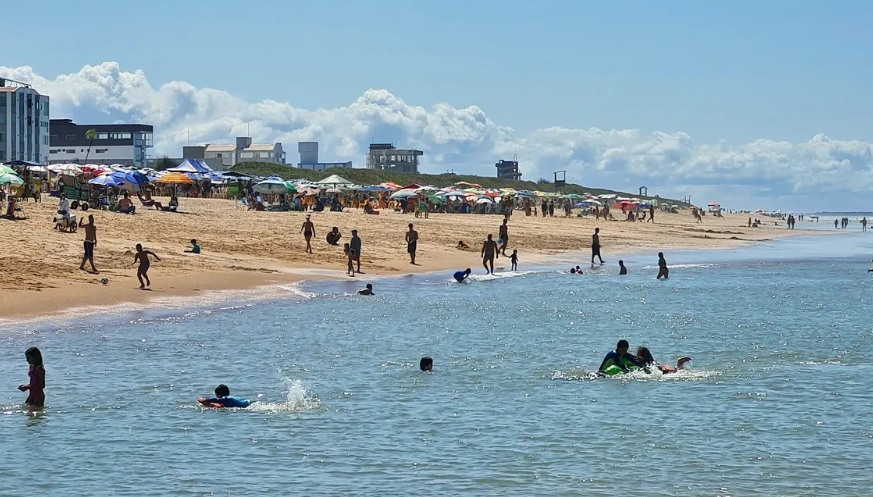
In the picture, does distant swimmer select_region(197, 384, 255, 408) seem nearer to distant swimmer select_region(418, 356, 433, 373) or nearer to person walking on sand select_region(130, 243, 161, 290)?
distant swimmer select_region(418, 356, 433, 373)

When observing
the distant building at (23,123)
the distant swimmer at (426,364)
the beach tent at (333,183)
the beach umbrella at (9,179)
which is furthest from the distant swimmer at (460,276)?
the distant building at (23,123)

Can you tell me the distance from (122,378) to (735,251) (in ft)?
149

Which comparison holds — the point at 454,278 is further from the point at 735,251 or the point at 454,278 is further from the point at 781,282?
the point at 735,251

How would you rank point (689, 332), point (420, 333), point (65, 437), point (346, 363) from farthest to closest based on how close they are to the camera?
point (689, 332)
point (420, 333)
point (346, 363)
point (65, 437)

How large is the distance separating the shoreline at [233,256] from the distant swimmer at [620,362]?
1073 centimetres

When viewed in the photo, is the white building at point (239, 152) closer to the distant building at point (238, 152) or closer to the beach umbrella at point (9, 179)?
the distant building at point (238, 152)

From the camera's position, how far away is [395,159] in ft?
510

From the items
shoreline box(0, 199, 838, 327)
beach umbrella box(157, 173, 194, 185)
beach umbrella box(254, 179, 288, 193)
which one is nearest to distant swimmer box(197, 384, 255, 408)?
shoreline box(0, 199, 838, 327)

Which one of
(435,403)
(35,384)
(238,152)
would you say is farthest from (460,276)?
→ (238,152)

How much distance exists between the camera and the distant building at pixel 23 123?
105438mm

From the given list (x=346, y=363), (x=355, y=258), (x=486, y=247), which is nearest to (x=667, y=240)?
(x=486, y=247)

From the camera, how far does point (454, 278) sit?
116 ft

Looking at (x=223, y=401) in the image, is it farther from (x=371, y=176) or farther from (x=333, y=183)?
(x=371, y=176)

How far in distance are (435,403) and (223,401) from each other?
2.98 metres
